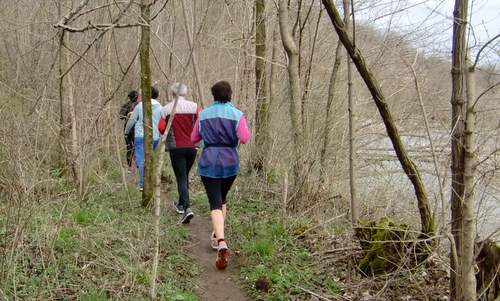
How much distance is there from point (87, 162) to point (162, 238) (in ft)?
6.13

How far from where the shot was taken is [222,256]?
200 inches

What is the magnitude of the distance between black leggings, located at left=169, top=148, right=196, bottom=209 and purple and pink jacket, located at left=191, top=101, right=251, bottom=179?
1196 mm

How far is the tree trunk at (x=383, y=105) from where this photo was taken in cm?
417

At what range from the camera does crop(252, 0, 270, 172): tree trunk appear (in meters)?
8.47

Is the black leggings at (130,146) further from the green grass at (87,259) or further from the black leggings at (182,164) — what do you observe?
the green grass at (87,259)

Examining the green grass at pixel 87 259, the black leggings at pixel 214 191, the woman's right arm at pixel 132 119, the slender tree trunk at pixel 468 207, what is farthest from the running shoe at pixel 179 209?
the slender tree trunk at pixel 468 207

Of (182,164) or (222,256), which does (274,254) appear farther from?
(182,164)

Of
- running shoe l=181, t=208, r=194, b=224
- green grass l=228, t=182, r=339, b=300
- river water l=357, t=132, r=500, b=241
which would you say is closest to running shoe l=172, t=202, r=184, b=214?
running shoe l=181, t=208, r=194, b=224

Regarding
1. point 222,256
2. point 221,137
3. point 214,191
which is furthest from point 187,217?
point 221,137

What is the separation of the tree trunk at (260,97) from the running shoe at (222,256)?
3.35 m

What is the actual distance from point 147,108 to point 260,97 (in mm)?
3004

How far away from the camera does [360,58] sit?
13.6 ft

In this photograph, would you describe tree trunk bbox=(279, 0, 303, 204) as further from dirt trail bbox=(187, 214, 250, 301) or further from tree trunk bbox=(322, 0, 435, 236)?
tree trunk bbox=(322, 0, 435, 236)

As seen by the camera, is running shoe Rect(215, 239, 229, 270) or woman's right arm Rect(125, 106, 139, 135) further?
woman's right arm Rect(125, 106, 139, 135)
